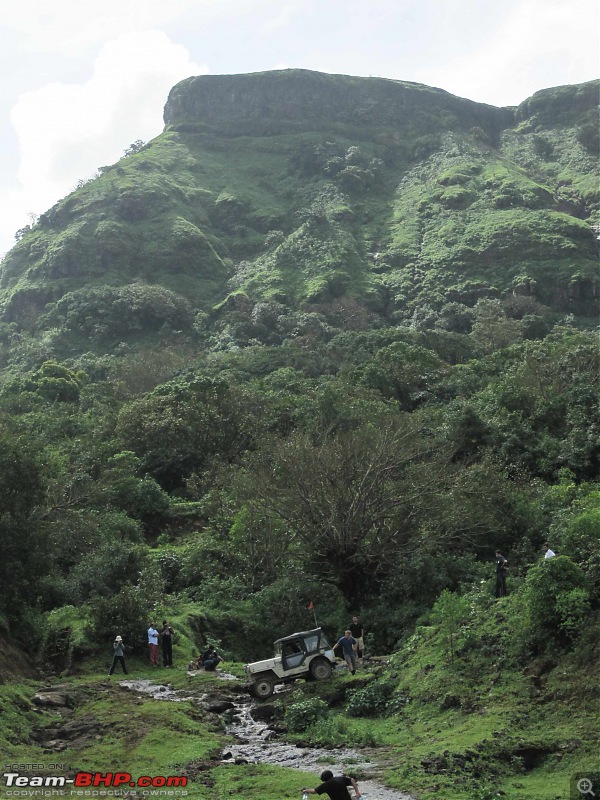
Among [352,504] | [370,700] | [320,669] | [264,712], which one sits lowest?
[264,712]

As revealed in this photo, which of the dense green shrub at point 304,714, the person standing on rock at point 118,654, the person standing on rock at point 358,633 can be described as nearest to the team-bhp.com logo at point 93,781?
the dense green shrub at point 304,714

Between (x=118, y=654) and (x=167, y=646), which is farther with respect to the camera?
(x=167, y=646)

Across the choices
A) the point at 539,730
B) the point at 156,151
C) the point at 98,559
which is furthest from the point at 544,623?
the point at 156,151

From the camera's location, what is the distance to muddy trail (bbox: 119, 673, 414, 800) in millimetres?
13547

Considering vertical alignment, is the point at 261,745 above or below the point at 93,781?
below

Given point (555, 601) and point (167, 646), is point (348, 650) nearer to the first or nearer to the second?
point (555, 601)

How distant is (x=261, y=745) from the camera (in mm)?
16141

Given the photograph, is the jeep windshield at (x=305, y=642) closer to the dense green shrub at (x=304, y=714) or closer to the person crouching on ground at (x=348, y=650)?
the person crouching on ground at (x=348, y=650)

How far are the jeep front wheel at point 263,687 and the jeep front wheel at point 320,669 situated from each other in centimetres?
100

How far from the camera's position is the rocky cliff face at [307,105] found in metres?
145

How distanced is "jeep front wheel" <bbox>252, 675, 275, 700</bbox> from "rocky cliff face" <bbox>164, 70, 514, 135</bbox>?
134763mm

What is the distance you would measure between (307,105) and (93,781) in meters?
147

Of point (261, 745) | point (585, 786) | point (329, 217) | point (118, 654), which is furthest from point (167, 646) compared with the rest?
point (329, 217)

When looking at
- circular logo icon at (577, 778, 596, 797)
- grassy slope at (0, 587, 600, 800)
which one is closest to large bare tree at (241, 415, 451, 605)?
grassy slope at (0, 587, 600, 800)
